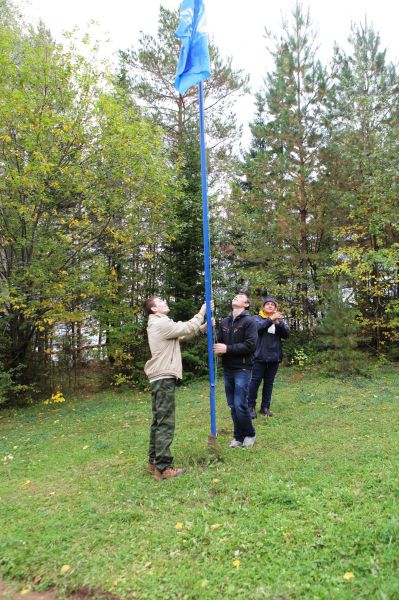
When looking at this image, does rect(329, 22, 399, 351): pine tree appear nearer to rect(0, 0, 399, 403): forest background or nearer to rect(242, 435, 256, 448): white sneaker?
rect(0, 0, 399, 403): forest background

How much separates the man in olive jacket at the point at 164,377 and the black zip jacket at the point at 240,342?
2.06 feet

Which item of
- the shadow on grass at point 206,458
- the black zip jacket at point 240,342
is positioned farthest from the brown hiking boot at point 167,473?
the black zip jacket at point 240,342

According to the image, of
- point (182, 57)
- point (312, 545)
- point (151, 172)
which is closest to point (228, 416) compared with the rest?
point (312, 545)

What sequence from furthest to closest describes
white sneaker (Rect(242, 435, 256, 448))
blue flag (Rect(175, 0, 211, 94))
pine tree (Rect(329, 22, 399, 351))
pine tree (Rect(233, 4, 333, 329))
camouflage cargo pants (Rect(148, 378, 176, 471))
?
pine tree (Rect(233, 4, 333, 329)) < pine tree (Rect(329, 22, 399, 351)) < white sneaker (Rect(242, 435, 256, 448)) < blue flag (Rect(175, 0, 211, 94)) < camouflage cargo pants (Rect(148, 378, 176, 471))

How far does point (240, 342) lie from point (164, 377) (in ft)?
3.48

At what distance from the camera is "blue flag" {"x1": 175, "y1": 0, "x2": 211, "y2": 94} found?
188 inches

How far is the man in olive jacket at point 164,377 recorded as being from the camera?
4.39 m

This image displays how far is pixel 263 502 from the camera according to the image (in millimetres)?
3631

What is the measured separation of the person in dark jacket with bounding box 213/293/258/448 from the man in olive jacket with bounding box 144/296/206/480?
52cm

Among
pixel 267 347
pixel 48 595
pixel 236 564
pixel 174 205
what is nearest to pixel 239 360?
pixel 267 347

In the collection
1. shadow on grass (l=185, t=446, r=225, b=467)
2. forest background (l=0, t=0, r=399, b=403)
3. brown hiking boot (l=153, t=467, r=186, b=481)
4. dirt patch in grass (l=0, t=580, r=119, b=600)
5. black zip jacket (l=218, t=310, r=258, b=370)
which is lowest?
dirt patch in grass (l=0, t=580, r=119, b=600)

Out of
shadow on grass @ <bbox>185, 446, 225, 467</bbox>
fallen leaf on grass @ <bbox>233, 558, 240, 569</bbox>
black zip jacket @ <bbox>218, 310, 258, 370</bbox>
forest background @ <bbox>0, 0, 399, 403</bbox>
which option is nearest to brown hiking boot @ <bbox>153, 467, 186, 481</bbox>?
shadow on grass @ <bbox>185, 446, 225, 467</bbox>

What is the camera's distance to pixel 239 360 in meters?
4.90

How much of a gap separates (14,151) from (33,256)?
2.36 metres
